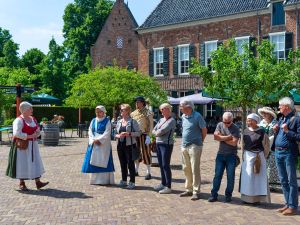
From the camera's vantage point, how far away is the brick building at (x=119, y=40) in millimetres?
37812

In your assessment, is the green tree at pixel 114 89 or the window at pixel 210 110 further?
the window at pixel 210 110

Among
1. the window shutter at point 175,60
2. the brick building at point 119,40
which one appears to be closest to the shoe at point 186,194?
the window shutter at point 175,60

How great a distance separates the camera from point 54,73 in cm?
4759

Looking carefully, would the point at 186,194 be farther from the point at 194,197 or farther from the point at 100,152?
the point at 100,152

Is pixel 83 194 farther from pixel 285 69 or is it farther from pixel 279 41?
pixel 279 41

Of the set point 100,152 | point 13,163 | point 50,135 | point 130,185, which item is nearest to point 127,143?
point 100,152

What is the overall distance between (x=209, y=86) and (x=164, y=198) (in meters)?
4.31

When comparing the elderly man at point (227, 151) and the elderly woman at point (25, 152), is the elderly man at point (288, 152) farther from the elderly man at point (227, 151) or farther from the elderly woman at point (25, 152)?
the elderly woman at point (25, 152)

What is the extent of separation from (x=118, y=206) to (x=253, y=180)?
2.18 meters

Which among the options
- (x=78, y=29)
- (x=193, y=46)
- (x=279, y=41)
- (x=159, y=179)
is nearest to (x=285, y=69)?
(x=159, y=179)

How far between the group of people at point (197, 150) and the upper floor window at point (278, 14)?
17.8 meters

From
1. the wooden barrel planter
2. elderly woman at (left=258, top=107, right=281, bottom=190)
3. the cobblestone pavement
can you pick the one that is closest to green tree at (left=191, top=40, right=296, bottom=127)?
the cobblestone pavement

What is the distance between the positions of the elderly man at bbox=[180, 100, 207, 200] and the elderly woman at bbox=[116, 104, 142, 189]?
123 cm

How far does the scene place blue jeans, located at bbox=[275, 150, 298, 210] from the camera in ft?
22.5
